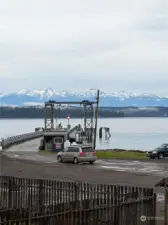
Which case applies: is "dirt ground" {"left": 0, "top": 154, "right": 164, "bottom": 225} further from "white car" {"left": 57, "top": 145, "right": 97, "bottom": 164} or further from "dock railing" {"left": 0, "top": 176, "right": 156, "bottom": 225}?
"dock railing" {"left": 0, "top": 176, "right": 156, "bottom": 225}

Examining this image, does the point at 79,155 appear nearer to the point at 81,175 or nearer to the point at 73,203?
the point at 81,175

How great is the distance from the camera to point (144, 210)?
15242mm

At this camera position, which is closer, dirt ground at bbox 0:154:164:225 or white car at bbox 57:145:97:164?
dirt ground at bbox 0:154:164:225

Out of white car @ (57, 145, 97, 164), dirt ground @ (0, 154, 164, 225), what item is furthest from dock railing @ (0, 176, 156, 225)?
white car @ (57, 145, 97, 164)

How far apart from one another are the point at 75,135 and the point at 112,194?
266ft

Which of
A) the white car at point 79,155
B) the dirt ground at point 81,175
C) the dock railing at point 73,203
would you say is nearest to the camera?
the dock railing at point 73,203

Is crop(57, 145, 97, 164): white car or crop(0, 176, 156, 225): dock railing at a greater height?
crop(0, 176, 156, 225): dock railing

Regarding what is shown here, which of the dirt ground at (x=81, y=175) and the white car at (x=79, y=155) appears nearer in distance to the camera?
the dirt ground at (x=81, y=175)

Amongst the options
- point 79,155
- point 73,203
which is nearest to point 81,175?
point 79,155

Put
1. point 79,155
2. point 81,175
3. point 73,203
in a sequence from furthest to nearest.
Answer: point 79,155 → point 81,175 → point 73,203

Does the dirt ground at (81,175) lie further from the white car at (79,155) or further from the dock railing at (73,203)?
the dock railing at (73,203)

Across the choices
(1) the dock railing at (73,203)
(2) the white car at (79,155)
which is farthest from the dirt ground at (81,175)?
(1) the dock railing at (73,203)

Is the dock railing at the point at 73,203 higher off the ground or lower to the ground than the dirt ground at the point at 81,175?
higher

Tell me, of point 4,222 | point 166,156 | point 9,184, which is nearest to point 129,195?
point 4,222
